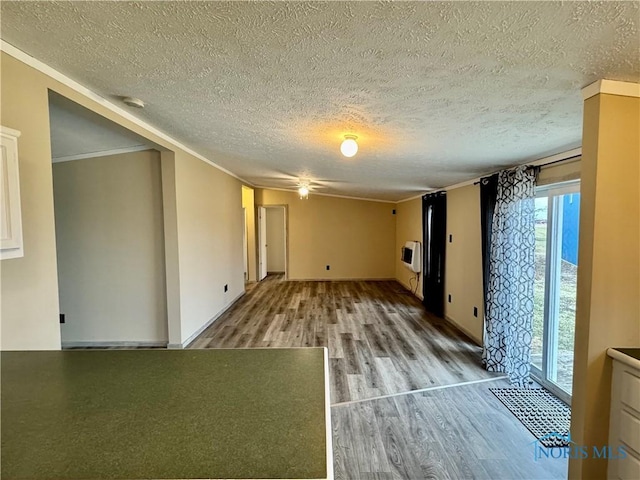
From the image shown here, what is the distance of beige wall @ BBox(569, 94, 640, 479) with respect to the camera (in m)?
1.37

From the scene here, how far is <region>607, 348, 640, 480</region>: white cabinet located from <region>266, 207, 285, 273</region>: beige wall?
8.05m

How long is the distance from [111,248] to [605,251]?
14.3 ft

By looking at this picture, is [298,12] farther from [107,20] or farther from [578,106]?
[578,106]

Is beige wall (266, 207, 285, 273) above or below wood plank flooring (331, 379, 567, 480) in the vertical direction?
above

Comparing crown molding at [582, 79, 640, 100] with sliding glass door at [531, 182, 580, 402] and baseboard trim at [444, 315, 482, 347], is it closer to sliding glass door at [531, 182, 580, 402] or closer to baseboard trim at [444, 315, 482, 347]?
sliding glass door at [531, 182, 580, 402]

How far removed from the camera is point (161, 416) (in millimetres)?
783

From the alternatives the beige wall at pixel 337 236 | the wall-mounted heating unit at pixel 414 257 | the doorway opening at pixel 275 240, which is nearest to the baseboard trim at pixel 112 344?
the beige wall at pixel 337 236

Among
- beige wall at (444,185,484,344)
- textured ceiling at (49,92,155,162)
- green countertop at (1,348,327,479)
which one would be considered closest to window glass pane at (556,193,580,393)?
beige wall at (444,185,484,344)

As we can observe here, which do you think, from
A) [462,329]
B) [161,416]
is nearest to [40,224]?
[161,416]

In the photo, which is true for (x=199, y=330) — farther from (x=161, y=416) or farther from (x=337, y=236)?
(x=337, y=236)

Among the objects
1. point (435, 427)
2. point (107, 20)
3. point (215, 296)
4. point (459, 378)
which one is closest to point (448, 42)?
point (107, 20)

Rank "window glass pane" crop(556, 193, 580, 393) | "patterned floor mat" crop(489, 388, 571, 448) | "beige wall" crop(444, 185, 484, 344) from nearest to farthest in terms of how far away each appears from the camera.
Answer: "patterned floor mat" crop(489, 388, 571, 448) < "window glass pane" crop(556, 193, 580, 393) < "beige wall" crop(444, 185, 484, 344)

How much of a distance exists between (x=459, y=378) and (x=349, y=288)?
13.6 feet

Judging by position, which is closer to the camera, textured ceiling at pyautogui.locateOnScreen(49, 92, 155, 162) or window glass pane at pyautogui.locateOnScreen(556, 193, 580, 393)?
textured ceiling at pyautogui.locateOnScreen(49, 92, 155, 162)
